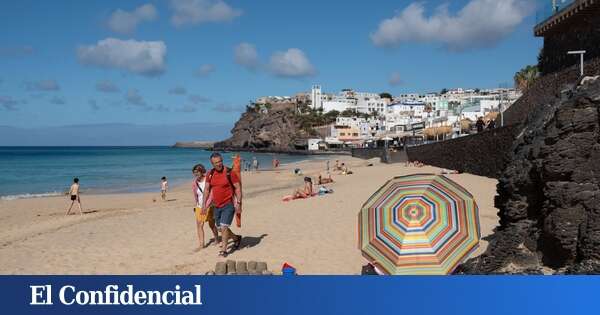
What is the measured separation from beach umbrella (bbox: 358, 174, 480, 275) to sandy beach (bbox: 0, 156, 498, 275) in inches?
103

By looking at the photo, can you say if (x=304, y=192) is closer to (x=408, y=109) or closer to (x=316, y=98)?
(x=408, y=109)

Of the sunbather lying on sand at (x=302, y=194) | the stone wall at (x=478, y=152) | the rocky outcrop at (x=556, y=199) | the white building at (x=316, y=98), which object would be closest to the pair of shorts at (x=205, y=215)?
the rocky outcrop at (x=556, y=199)

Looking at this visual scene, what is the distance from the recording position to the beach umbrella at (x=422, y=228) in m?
3.85

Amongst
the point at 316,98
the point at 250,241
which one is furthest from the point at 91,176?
the point at 316,98

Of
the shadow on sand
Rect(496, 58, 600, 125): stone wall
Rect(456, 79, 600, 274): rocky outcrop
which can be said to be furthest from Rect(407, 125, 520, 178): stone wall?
Rect(456, 79, 600, 274): rocky outcrop

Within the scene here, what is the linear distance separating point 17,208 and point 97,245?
10.1 m

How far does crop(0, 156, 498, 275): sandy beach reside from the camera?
7.49m

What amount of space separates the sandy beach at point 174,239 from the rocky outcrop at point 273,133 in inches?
3946

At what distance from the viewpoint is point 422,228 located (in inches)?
154

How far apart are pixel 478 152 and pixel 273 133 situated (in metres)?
104

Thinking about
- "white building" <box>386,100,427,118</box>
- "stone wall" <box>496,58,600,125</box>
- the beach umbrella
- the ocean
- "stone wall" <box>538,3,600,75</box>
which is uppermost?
"white building" <box>386,100,427,118</box>

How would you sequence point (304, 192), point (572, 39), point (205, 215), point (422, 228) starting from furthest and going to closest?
point (572, 39), point (304, 192), point (205, 215), point (422, 228)

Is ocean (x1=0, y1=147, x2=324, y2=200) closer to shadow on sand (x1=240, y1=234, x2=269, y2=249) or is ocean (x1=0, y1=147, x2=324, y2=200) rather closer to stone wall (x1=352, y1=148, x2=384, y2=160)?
stone wall (x1=352, y1=148, x2=384, y2=160)

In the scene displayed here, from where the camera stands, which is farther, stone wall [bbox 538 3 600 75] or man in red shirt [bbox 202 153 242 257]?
stone wall [bbox 538 3 600 75]
